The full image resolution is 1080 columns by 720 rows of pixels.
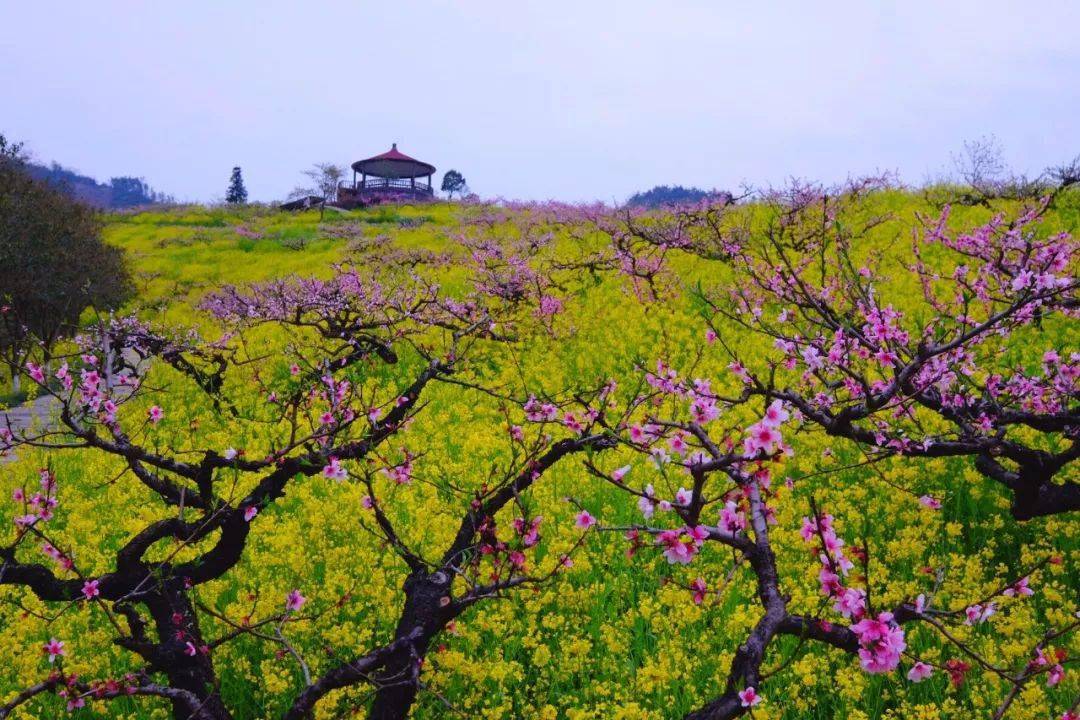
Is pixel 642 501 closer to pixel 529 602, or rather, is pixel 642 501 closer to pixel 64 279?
pixel 529 602

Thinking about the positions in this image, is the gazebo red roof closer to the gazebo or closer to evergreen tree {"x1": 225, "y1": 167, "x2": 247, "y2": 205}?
the gazebo

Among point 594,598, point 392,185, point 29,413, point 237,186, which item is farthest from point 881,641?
point 237,186

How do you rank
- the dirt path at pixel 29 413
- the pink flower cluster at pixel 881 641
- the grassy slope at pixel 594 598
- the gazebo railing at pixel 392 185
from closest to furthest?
the pink flower cluster at pixel 881 641 < the grassy slope at pixel 594 598 < the dirt path at pixel 29 413 < the gazebo railing at pixel 392 185

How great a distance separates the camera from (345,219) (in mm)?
45594

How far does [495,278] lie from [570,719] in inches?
508

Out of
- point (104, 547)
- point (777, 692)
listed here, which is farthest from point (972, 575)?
point (104, 547)

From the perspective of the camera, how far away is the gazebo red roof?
227 ft

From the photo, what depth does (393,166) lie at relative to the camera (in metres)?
69.7

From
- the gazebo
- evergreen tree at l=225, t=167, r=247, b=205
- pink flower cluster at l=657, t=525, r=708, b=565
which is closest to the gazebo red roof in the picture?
the gazebo

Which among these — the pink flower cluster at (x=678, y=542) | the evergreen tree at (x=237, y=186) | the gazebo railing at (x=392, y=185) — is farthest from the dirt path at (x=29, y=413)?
the evergreen tree at (x=237, y=186)

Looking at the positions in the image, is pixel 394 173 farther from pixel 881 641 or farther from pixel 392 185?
pixel 881 641

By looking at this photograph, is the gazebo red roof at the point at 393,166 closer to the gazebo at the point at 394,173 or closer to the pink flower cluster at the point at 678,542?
the gazebo at the point at 394,173

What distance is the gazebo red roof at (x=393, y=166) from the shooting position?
69188 mm

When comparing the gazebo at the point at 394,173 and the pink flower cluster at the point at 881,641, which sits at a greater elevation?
the gazebo at the point at 394,173
